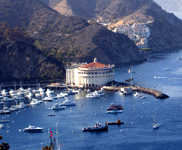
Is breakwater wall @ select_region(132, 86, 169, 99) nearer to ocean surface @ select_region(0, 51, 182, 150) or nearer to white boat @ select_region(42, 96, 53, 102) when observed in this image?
ocean surface @ select_region(0, 51, 182, 150)

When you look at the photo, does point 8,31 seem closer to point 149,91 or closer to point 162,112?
point 149,91

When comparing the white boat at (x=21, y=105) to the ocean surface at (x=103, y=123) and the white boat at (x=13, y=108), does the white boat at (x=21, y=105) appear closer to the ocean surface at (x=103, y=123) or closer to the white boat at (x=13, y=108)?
the white boat at (x=13, y=108)

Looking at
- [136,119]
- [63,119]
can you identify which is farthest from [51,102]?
[136,119]

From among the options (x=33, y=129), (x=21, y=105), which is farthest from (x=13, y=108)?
(x=33, y=129)

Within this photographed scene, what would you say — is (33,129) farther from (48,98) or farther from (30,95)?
(30,95)

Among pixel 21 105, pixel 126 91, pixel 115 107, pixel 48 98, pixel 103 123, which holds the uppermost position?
pixel 126 91

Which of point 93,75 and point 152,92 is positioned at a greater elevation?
point 93,75

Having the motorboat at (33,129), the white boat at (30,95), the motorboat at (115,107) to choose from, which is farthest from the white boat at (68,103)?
the motorboat at (33,129)

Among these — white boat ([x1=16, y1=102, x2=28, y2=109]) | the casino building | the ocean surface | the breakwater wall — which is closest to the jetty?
the breakwater wall

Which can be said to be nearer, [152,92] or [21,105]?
[21,105]
